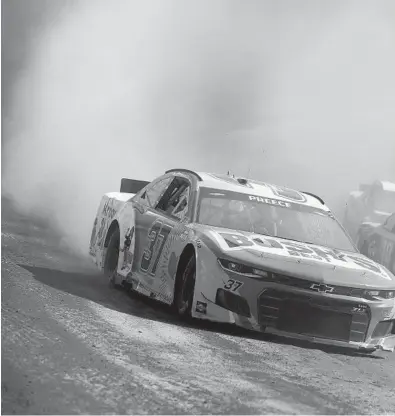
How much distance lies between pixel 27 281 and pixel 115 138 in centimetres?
2280

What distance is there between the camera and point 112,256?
9.62m

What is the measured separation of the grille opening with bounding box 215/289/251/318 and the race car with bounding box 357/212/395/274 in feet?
16.7

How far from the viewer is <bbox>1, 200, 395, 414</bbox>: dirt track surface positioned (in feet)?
14.5

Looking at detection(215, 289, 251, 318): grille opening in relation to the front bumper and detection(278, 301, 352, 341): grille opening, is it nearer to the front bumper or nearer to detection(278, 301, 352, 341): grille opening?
the front bumper

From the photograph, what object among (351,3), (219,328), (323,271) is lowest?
(219,328)

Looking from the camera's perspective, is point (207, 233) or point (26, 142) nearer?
point (207, 233)

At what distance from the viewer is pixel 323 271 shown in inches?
283

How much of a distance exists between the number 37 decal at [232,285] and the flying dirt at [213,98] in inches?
628

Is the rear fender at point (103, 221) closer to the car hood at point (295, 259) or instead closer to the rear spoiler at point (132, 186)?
the rear spoiler at point (132, 186)

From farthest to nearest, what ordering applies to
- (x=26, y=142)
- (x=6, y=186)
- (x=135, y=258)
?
(x=26, y=142) < (x=6, y=186) < (x=135, y=258)

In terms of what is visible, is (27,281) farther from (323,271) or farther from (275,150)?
(275,150)

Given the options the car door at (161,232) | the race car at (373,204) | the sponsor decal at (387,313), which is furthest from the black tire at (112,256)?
the race car at (373,204)

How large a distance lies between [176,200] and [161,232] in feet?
1.61

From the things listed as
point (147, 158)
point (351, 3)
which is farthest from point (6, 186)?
point (351, 3)
